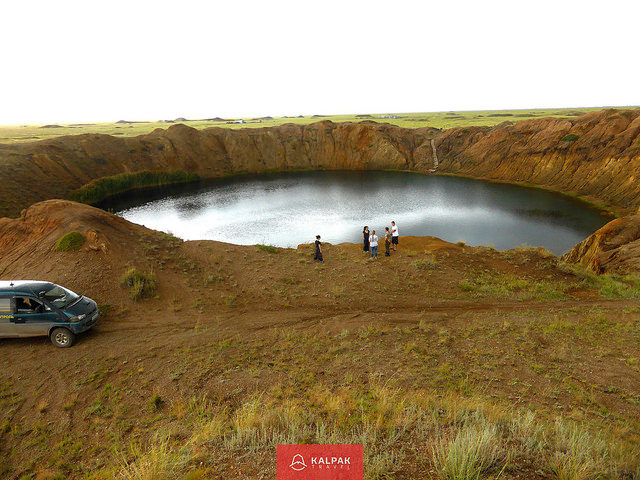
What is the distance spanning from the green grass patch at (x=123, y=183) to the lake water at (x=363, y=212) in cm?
400

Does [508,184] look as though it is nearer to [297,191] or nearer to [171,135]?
[297,191]

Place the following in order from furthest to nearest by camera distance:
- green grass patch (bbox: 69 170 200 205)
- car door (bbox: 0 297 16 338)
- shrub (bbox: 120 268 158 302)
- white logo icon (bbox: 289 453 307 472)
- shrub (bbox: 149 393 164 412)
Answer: green grass patch (bbox: 69 170 200 205)
shrub (bbox: 120 268 158 302)
car door (bbox: 0 297 16 338)
shrub (bbox: 149 393 164 412)
white logo icon (bbox: 289 453 307 472)

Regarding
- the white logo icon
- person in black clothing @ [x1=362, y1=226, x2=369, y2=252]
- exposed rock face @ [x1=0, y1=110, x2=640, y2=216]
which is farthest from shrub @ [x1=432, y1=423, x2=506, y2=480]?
exposed rock face @ [x1=0, y1=110, x2=640, y2=216]

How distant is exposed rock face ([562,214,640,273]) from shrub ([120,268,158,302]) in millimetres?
24245

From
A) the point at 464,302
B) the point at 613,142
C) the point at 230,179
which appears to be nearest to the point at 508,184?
the point at 613,142

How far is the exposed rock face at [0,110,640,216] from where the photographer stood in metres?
Result: 40.5

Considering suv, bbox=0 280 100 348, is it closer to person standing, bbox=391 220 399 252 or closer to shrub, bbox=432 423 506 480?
shrub, bbox=432 423 506 480

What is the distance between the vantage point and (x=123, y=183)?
52688 mm

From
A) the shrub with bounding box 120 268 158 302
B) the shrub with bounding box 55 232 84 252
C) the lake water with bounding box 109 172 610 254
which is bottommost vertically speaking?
the shrub with bounding box 120 268 158 302

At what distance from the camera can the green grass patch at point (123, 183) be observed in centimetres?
4516

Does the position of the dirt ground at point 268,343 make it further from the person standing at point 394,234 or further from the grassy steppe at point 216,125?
the grassy steppe at point 216,125

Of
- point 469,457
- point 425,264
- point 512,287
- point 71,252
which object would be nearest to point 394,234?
point 425,264

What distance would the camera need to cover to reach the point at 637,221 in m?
20.2

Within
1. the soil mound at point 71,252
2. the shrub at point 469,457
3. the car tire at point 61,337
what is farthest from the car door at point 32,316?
the shrub at point 469,457
